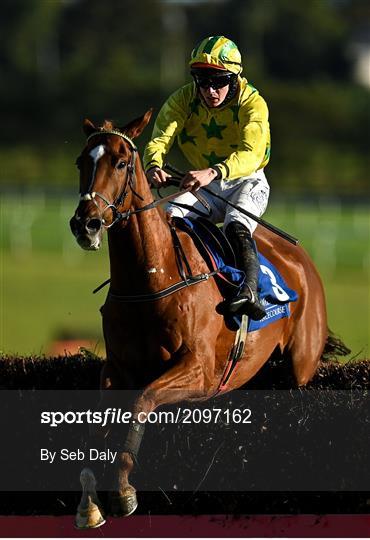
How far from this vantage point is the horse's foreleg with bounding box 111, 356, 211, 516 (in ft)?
19.8

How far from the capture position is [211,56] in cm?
680

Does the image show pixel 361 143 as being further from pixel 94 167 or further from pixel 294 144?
pixel 94 167

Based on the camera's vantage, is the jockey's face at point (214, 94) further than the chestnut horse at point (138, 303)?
Yes

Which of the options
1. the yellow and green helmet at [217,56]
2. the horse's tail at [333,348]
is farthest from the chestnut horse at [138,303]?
the horse's tail at [333,348]

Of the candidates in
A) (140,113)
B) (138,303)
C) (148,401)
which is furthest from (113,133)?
(140,113)

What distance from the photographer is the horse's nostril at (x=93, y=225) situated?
5730mm

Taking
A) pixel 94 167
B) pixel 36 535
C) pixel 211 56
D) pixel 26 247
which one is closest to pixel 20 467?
pixel 36 535

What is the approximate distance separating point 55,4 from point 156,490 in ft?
235

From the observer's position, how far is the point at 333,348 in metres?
8.48

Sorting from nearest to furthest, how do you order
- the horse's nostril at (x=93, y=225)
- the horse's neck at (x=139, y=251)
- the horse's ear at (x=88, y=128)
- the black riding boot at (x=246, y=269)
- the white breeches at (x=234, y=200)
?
the horse's nostril at (x=93, y=225) < the horse's ear at (x=88, y=128) < the horse's neck at (x=139, y=251) < the black riding boot at (x=246, y=269) < the white breeches at (x=234, y=200)

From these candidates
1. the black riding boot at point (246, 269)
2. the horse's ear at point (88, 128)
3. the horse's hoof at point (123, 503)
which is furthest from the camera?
the black riding boot at point (246, 269)

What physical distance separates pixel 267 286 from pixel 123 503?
1771 millimetres

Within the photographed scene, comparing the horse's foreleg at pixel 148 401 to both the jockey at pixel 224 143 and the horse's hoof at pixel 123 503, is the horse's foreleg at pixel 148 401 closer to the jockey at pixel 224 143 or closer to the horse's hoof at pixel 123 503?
the horse's hoof at pixel 123 503

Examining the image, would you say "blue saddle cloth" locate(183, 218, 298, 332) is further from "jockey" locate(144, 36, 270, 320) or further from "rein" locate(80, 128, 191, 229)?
"rein" locate(80, 128, 191, 229)
